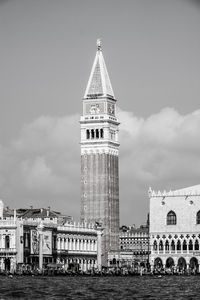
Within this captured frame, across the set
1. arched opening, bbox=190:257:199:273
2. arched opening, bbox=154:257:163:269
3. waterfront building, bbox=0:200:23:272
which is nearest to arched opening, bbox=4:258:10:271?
waterfront building, bbox=0:200:23:272

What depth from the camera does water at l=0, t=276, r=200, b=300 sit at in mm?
115312

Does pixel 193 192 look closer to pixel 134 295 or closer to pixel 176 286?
pixel 176 286

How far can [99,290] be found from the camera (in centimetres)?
12681

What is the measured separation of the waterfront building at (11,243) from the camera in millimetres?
187250

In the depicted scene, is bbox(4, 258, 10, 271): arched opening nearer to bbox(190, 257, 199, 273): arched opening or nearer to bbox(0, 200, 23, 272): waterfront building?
bbox(0, 200, 23, 272): waterfront building

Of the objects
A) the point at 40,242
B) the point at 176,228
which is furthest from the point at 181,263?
the point at 40,242

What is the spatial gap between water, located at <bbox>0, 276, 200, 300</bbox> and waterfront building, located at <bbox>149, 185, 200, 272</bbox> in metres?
43.4

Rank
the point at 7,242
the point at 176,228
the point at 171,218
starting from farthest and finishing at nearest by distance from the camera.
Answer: the point at 171,218 → the point at 176,228 → the point at 7,242

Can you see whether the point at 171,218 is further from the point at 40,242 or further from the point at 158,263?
the point at 40,242

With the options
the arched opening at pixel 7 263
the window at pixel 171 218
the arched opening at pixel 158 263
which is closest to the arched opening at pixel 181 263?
the arched opening at pixel 158 263

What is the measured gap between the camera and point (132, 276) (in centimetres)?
17900

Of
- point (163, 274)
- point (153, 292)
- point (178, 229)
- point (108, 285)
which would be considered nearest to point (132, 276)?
point (163, 274)

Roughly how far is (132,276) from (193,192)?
20168 millimetres

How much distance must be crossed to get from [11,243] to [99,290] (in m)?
62.9
